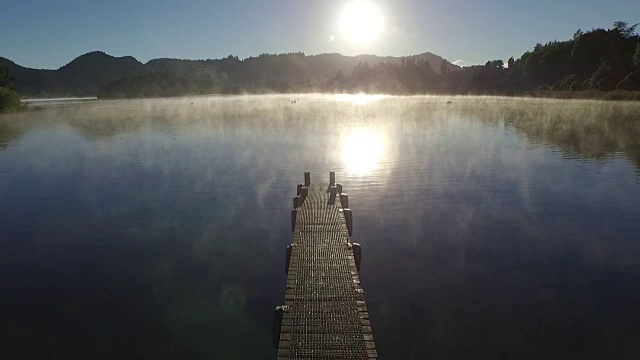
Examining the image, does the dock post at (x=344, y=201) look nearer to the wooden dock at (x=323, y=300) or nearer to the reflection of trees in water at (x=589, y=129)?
the wooden dock at (x=323, y=300)

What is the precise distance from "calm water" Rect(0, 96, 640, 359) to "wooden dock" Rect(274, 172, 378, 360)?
234cm

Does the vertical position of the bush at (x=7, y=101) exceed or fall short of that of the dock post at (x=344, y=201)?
it exceeds it

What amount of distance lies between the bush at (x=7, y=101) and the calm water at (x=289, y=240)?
82950mm

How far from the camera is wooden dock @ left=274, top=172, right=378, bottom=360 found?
572 inches

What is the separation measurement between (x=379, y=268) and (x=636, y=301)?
39.6 ft

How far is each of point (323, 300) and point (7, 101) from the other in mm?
141713

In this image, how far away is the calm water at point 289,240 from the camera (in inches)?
719

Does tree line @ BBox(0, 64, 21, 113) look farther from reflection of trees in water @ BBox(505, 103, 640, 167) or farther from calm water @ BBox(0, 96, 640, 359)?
reflection of trees in water @ BBox(505, 103, 640, 167)

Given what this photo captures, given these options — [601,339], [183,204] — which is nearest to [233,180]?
[183,204]

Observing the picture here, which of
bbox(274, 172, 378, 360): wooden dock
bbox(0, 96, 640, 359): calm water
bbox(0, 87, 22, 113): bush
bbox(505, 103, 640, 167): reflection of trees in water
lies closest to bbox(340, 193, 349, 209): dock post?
bbox(0, 96, 640, 359): calm water

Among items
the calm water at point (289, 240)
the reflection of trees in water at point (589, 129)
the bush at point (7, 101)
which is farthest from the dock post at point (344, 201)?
the bush at point (7, 101)

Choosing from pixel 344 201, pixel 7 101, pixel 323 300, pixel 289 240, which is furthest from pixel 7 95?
pixel 323 300

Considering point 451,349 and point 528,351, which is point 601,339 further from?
point 451,349

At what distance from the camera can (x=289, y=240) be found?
28625 millimetres
